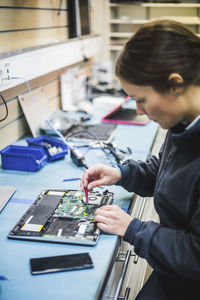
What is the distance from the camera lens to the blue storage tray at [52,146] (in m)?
1.64

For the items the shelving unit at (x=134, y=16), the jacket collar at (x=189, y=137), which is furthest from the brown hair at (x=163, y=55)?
the shelving unit at (x=134, y=16)

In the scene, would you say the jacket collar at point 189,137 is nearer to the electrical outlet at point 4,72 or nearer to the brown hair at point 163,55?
the brown hair at point 163,55

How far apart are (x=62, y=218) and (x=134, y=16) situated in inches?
146

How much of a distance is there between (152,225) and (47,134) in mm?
1144

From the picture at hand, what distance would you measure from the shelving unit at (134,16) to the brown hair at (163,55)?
3041mm

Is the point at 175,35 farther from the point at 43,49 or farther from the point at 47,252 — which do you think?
the point at 43,49

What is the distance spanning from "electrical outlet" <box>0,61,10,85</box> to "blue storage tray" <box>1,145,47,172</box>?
0.30 meters

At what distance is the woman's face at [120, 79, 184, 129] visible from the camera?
954 mm

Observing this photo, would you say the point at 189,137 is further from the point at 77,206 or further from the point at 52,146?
the point at 52,146

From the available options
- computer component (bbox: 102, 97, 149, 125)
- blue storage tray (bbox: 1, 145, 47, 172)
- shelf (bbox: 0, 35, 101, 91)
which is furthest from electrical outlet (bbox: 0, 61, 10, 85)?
computer component (bbox: 102, 97, 149, 125)

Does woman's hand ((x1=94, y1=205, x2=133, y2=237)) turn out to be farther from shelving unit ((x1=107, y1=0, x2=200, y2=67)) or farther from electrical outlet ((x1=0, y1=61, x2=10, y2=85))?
shelving unit ((x1=107, y1=0, x2=200, y2=67))

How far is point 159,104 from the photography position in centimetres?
97

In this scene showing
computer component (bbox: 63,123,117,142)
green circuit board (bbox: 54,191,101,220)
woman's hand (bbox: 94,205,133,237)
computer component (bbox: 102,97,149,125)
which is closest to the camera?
woman's hand (bbox: 94,205,133,237)

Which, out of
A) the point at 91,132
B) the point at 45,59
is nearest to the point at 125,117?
the point at 91,132
